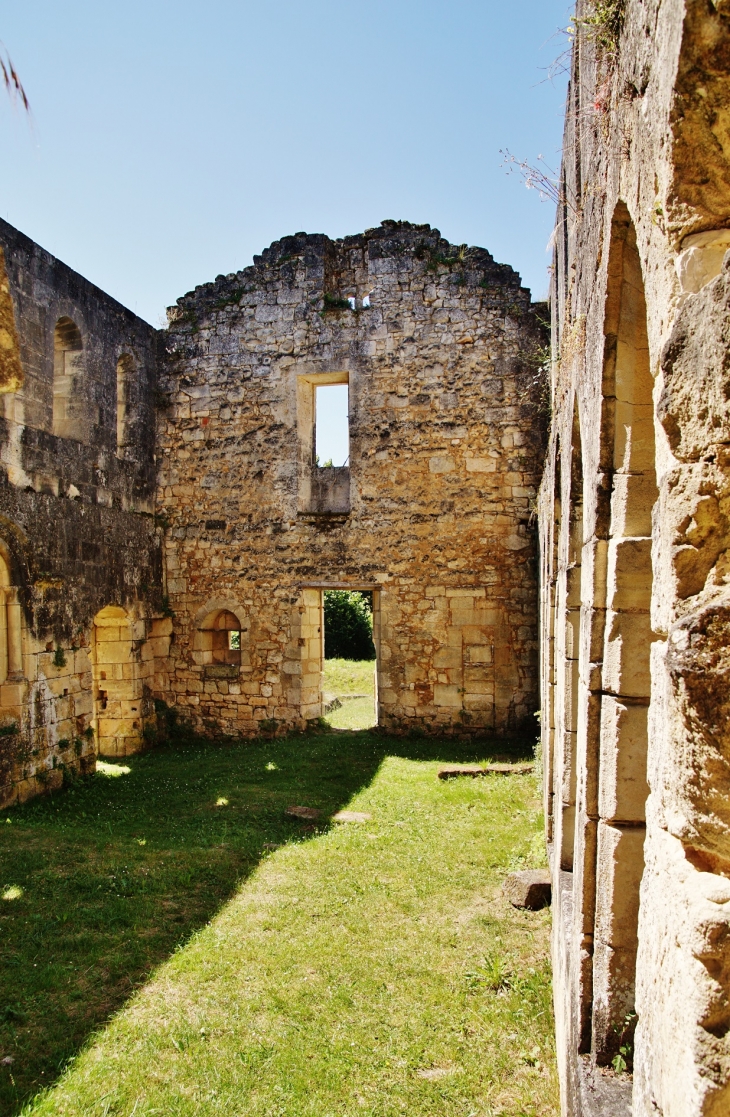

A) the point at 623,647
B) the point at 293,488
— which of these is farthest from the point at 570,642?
the point at 293,488

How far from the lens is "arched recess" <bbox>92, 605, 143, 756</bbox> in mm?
11023

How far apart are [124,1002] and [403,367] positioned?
29.3ft

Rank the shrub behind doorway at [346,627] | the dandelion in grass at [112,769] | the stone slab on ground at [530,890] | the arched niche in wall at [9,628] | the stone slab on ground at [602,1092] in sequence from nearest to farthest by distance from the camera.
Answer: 1. the stone slab on ground at [602,1092]
2. the stone slab on ground at [530,890]
3. the arched niche in wall at [9,628]
4. the dandelion in grass at [112,769]
5. the shrub behind doorway at [346,627]

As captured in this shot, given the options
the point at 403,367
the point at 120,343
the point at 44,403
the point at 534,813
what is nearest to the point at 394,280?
the point at 403,367

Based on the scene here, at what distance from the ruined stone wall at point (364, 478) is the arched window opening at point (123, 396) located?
2.32ft

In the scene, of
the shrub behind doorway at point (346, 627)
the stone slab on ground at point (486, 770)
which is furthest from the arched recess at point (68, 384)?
the shrub behind doorway at point (346, 627)

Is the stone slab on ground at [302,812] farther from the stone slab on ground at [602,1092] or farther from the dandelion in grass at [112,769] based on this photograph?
the stone slab on ground at [602,1092]

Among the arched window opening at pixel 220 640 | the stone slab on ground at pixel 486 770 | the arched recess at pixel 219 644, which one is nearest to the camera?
the stone slab on ground at pixel 486 770

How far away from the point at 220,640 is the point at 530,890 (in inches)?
309

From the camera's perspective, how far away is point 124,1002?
422 cm

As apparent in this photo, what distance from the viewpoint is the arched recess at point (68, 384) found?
9.97 metres

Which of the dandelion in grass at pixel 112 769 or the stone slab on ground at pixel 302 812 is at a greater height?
the stone slab on ground at pixel 302 812

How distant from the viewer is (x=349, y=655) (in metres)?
20.8

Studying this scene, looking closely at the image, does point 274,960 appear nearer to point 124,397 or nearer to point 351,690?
point 124,397
